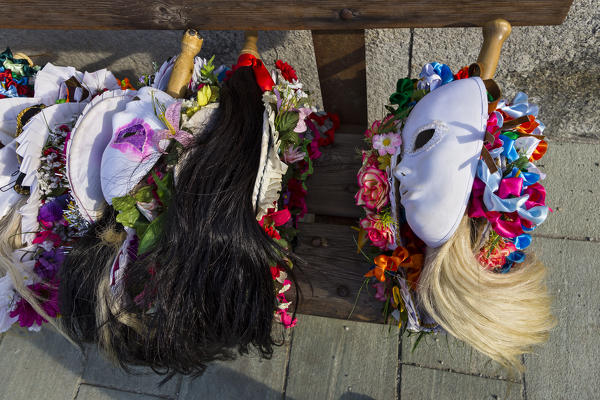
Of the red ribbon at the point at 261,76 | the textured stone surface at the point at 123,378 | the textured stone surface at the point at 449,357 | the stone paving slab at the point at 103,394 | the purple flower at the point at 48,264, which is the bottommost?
the stone paving slab at the point at 103,394

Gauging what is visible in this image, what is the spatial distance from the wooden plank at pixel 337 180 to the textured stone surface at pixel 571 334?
1.03 metres

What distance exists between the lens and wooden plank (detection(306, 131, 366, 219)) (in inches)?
57.3

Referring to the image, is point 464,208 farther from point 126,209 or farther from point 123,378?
point 123,378

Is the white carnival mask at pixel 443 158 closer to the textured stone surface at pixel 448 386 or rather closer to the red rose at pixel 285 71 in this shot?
the red rose at pixel 285 71

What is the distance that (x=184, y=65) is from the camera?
1216 millimetres

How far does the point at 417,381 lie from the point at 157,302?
1215 millimetres

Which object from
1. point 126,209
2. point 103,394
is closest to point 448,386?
point 126,209

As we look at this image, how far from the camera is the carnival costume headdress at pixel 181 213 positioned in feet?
3.37

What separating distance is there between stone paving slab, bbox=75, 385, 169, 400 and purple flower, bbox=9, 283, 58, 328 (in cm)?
60

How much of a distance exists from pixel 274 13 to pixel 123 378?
1759 millimetres

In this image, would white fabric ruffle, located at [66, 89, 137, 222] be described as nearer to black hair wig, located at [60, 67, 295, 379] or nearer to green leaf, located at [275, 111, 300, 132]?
black hair wig, located at [60, 67, 295, 379]

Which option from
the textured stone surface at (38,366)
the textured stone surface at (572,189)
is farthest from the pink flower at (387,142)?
the textured stone surface at (38,366)

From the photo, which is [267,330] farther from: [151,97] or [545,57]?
[545,57]

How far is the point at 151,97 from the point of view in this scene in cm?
115
